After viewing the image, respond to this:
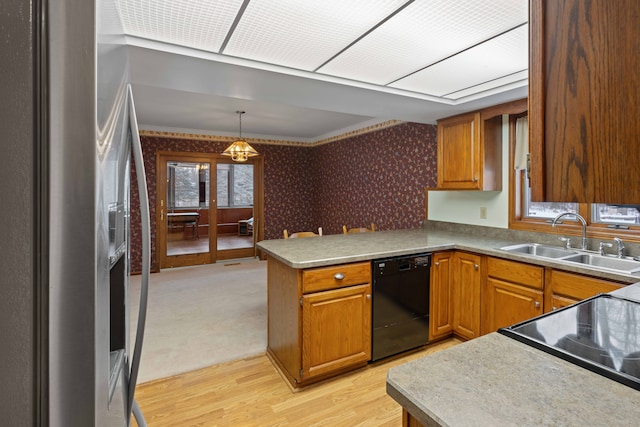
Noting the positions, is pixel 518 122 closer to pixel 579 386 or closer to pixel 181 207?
pixel 579 386

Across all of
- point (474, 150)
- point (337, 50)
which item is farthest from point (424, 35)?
point (474, 150)

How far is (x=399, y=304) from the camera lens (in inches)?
105

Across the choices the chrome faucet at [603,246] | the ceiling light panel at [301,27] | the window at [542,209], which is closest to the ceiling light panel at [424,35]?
the ceiling light panel at [301,27]

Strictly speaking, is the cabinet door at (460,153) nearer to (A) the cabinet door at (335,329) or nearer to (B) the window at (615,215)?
(B) the window at (615,215)

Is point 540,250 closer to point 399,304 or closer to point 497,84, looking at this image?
point 399,304

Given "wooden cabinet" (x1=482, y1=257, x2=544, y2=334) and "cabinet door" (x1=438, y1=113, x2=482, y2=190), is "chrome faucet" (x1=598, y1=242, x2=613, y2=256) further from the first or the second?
"cabinet door" (x1=438, y1=113, x2=482, y2=190)

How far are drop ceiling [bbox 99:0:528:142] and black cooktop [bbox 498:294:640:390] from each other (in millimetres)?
1311

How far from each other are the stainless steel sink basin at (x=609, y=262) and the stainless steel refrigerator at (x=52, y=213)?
2748 mm

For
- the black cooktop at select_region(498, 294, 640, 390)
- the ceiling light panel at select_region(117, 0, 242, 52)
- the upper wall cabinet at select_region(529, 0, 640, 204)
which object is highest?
the ceiling light panel at select_region(117, 0, 242, 52)

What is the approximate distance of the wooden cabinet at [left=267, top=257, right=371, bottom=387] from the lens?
228 centimetres

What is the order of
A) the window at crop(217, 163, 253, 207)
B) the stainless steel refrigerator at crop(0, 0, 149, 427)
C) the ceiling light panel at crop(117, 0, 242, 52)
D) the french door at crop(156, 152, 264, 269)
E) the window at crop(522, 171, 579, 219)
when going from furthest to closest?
the window at crop(217, 163, 253, 207) < the french door at crop(156, 152, 264, 269) < the window at crop(522, 171, 579, 219) < the ceiling light panel at crop(117, 0, 242, 52) < the stainless steel refrigerator at crop(0, 0, 149, 427)

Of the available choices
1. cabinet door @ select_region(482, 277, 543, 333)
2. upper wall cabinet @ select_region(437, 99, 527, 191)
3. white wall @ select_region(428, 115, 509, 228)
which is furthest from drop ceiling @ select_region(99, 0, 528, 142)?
cabinet door @ select_region(482, 277, 543, 333)
